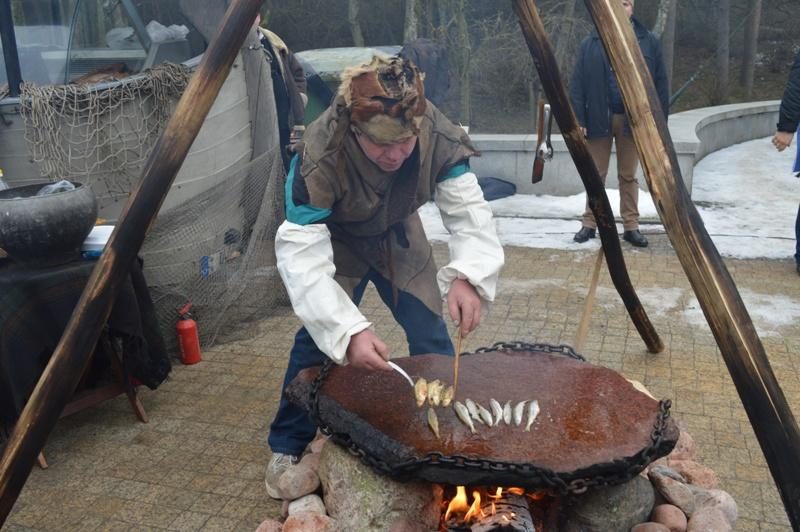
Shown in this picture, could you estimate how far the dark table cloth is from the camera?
11.1 ft

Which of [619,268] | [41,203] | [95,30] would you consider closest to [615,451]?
[619,268]

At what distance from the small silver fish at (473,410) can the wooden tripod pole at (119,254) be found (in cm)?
119

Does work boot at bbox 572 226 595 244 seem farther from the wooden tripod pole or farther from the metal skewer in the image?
the wooden tripod pole

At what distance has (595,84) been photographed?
6.42m

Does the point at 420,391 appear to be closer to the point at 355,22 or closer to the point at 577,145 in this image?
the point at 577,145

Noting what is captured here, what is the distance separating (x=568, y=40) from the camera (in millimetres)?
11461

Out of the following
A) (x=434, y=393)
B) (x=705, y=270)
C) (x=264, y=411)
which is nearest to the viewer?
(x=705, y=270)

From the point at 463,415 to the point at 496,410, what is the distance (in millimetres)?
121

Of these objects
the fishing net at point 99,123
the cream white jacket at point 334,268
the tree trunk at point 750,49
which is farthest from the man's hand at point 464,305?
the tree trunk at point 750,49

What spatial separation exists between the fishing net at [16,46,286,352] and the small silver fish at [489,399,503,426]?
2694 millimetres

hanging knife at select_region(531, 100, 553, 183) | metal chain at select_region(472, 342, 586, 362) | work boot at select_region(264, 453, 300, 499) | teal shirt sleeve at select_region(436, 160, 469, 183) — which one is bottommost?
work boot at select_region(264, 453, 300, 499)

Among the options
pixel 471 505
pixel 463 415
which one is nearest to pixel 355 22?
pixel 463 415

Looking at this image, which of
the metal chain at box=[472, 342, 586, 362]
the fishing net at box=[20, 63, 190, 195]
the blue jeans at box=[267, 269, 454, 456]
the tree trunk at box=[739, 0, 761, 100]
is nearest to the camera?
the metal chain at box=[472, 342, 586, 362]

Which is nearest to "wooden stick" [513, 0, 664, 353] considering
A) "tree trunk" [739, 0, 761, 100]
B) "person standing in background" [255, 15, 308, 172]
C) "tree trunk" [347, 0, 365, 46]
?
"person standing in background" [255, 15, 308, 172]
